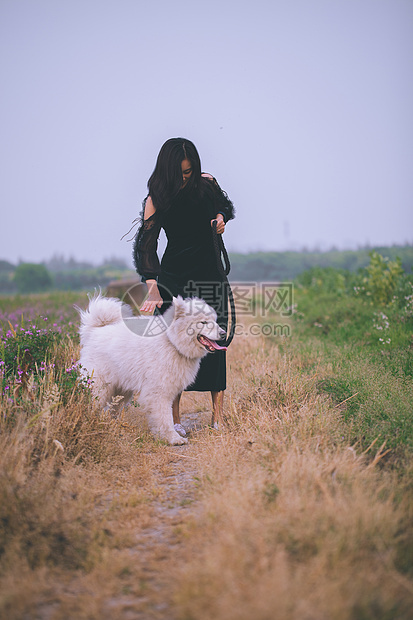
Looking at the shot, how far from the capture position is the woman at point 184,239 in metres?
4.03

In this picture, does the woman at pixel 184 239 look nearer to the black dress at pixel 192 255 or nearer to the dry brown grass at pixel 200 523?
the black dress at pixel 192 255

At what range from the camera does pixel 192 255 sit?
4.40 meters

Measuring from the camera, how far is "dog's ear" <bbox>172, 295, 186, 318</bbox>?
4141 millimetres

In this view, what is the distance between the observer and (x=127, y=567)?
210 centimetres

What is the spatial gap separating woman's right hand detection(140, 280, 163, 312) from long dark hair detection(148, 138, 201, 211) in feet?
2.30

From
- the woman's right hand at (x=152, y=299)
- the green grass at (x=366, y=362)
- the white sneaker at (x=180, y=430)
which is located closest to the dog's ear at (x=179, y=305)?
the woman's right hand at (x=152, y=299)

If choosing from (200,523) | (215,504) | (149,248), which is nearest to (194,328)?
(149,248)

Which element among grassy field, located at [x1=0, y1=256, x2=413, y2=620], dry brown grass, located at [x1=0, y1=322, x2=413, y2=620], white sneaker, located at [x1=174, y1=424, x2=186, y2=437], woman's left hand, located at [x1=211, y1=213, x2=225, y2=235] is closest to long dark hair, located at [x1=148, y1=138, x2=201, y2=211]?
woman's left hand, located at [x1=211, y1=213, x2=225, y2=235]

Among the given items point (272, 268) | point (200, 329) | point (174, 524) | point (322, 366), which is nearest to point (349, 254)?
point (272, 268)

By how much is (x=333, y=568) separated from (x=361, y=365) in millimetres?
3375

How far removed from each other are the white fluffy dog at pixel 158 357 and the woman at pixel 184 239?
0.80 ft

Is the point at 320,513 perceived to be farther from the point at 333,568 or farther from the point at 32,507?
the point at 32,507

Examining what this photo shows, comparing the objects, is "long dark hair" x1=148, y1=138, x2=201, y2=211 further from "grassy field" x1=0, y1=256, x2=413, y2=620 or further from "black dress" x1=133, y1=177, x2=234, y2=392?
"grassy field" x1=0, y1=256, x2=413, y2=620

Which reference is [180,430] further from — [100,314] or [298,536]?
[298,536]
